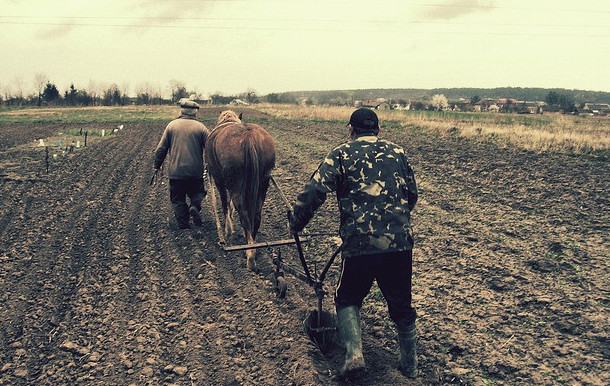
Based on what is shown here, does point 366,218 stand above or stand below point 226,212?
above

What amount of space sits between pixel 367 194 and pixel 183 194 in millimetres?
5138

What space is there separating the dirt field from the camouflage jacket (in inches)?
46.2

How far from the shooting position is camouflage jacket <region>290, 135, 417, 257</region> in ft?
11.4

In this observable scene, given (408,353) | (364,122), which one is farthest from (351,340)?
(364,122)

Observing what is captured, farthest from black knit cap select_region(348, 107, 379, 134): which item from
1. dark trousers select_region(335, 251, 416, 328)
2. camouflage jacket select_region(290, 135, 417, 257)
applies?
dark trousers select_region(335, 251, 416, 328)

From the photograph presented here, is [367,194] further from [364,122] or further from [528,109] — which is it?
[528,109]

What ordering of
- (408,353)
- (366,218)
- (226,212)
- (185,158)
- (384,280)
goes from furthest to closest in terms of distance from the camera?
(185,158) < (226,212) < (408,353) < (384,280) < (366,218)

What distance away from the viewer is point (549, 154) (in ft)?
48.0

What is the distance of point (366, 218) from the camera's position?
3494mm

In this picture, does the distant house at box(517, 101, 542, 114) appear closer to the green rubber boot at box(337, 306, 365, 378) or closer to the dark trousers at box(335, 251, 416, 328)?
the dark trousers at box(335, 251, 416, 328)

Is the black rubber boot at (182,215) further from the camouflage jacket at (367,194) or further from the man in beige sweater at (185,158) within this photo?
the camouflage jacket at (367,194)

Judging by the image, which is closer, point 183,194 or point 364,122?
point 364,122

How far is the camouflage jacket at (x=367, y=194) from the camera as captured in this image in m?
3.48

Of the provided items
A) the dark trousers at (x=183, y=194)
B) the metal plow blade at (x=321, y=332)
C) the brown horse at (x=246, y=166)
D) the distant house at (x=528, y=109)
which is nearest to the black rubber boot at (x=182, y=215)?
the dark trousers at (x=183, y=194)
